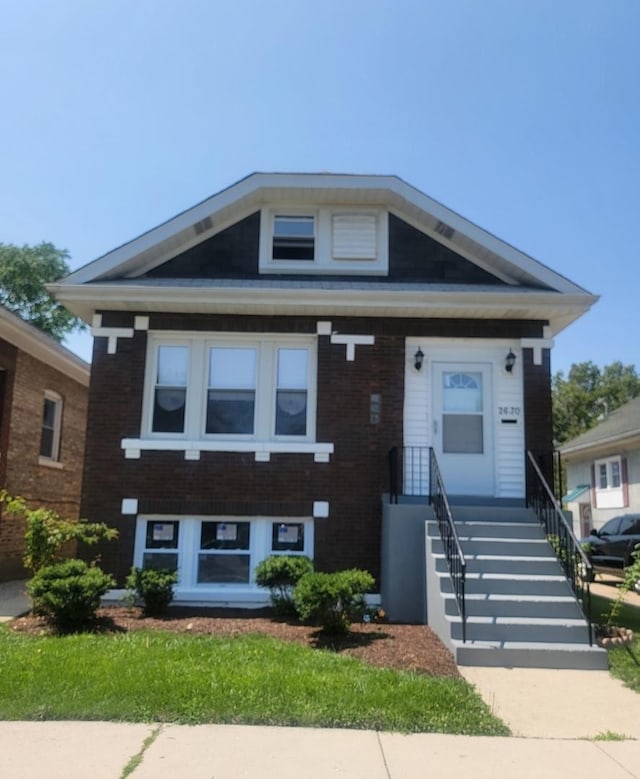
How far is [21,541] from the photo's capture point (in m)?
12.9

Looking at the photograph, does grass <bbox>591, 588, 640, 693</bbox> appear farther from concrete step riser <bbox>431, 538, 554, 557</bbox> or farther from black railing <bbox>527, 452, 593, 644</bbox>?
concrete step riser <bbox>431, 538, 554, 557</bbox>

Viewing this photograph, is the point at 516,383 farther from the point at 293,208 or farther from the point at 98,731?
the point at 98,731

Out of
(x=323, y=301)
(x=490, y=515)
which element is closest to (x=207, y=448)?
(x=323, y=301)

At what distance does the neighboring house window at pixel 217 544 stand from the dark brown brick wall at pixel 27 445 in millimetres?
3935

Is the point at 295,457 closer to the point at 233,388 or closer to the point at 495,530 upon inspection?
the point at 233,388

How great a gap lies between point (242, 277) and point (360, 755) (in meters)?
7.73

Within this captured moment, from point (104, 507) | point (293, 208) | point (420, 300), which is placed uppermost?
point (293, 208)

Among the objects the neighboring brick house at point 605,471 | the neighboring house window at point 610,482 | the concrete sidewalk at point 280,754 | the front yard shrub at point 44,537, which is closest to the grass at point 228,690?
the concrete sidewalk at point 280,754

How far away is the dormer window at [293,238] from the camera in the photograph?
35.6 ft

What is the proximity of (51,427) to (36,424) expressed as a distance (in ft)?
4.29

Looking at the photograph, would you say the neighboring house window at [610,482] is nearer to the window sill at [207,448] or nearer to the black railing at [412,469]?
the black railing at [412,469]

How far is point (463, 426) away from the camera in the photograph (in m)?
10.0

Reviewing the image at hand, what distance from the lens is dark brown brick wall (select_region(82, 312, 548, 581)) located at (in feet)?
31.4

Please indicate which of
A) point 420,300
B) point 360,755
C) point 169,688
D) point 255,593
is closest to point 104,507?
point 255,593
